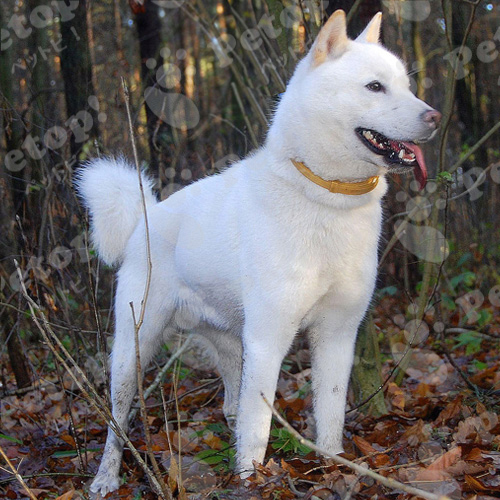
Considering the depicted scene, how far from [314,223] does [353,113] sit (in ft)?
1.64

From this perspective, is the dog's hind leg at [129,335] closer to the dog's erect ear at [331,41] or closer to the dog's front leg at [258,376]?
the dog's front leg at [258,376]

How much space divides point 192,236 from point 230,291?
1.39 ft

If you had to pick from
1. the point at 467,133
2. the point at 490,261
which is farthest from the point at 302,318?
the point at 467,133

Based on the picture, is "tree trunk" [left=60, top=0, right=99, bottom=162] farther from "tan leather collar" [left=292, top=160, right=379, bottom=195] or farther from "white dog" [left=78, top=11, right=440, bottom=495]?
"tan leather collar" [left=292, top=160, right=379, bottom=195]

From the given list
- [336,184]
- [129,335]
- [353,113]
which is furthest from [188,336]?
[353,113]

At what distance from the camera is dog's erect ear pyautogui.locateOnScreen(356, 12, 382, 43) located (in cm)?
320

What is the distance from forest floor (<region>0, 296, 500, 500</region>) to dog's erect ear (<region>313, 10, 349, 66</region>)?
1.60 m

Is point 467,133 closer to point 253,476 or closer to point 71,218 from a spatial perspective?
point 71,218

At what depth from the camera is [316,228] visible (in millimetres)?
2920

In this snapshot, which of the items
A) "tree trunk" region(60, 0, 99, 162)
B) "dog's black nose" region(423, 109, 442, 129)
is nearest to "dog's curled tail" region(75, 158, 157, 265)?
"dog's black nose" region(423, 109, 442, 129)

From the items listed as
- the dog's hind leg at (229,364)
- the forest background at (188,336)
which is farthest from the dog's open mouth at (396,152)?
the dog's hind leg at (229,364)

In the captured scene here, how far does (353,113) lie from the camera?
2779 mm

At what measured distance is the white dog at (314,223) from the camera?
280 centimetres

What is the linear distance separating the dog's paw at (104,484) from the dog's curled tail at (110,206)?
1.21 meters
